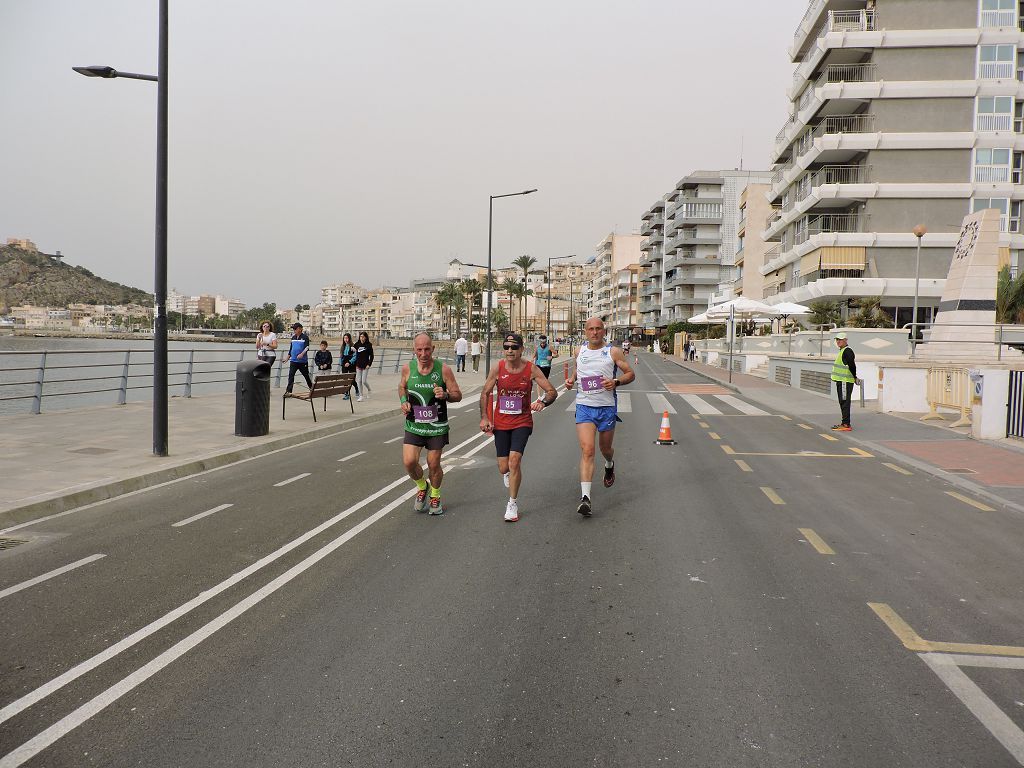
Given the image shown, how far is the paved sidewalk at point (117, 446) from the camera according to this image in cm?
781

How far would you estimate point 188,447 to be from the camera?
11000mm

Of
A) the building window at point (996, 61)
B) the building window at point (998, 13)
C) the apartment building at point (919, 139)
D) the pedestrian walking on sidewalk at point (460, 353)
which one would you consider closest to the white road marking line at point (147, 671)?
the pedestrian walking on sidewalk at point (460, 353)

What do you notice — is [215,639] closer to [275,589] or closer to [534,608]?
[275,589]

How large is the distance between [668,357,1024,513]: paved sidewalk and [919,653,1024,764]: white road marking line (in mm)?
4788

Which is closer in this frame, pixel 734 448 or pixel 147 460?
pixel 147 460

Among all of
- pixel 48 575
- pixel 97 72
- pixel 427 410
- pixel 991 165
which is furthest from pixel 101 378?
pixel 991 165

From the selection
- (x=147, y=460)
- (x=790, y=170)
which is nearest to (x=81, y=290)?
(x=790, y=170)

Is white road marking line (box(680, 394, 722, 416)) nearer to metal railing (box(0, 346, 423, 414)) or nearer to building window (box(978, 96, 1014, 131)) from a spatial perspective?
metal railing (box(0, 346, 423, 414))

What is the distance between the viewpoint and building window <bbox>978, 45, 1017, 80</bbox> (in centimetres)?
4188

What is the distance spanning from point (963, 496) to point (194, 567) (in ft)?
26.8

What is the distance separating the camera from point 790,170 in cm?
4925

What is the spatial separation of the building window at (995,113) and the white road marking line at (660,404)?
32182 millimetres

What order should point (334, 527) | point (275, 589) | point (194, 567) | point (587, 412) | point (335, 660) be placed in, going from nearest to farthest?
1. point (335, 660)
2. point (275, 589)
3. point (194, 567)
4. point (334, 527)
5. point (587, 412)

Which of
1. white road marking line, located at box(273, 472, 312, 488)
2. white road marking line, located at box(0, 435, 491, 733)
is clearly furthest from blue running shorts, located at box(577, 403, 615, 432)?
white road marking line, located at box(273, 472, 312, 488)
